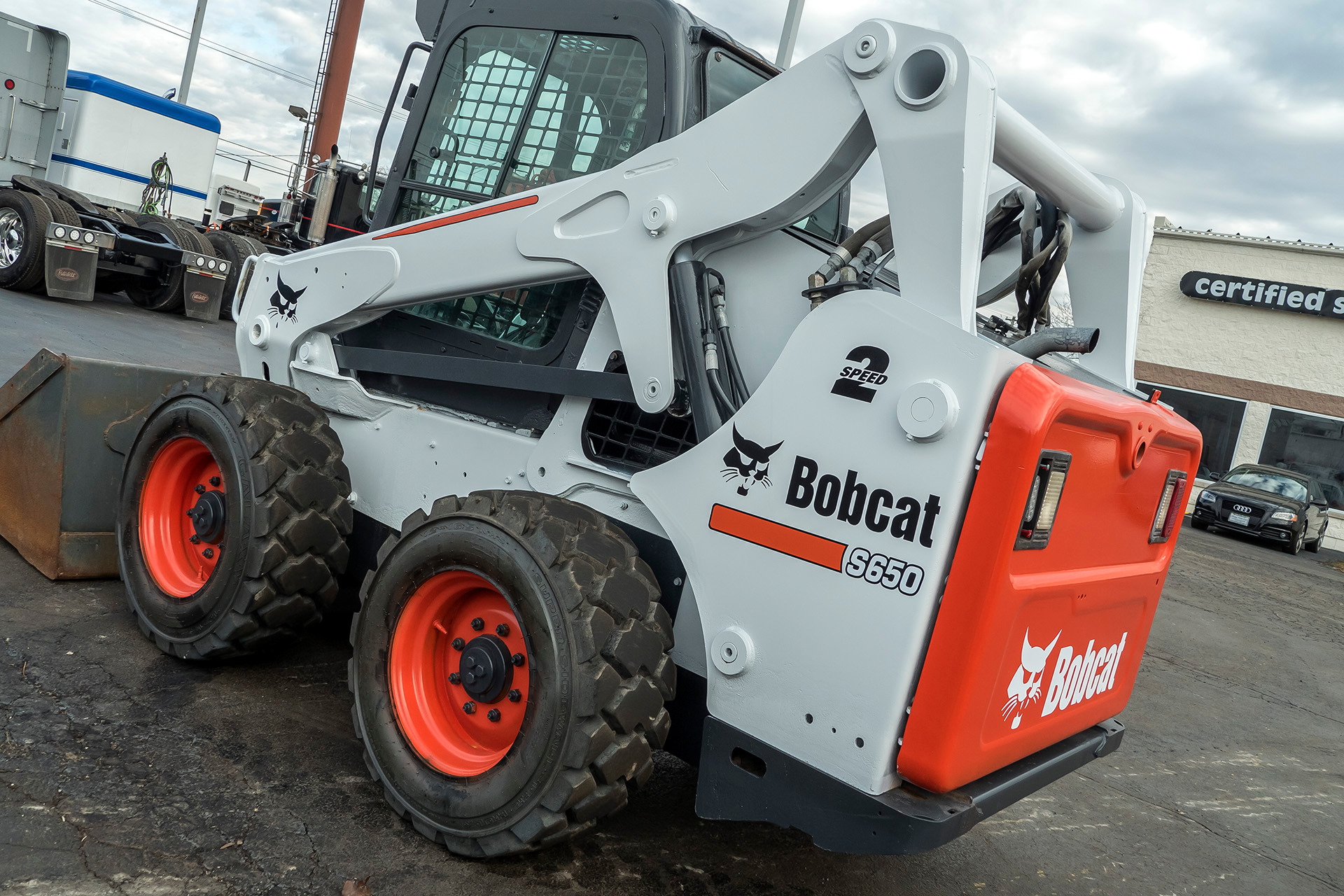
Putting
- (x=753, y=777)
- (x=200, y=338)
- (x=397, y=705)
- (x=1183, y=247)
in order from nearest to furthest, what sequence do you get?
1. (x=753, y=777)
2. (x=397, y=705)
3. (x=200, y=338)
4. (x=1183, y=247)

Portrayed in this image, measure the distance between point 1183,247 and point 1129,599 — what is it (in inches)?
966

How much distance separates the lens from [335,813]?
2.88 metres

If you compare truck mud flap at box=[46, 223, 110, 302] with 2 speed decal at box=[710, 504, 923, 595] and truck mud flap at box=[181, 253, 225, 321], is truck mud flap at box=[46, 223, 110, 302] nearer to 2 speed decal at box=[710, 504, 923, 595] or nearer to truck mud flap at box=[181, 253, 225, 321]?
truck mud flap at box=[181, 253, 225, 321]

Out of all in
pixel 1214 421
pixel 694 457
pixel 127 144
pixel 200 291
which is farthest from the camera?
pixel 1214 421

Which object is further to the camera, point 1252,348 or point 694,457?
point 1252,348

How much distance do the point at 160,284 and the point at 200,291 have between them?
59 centimetres

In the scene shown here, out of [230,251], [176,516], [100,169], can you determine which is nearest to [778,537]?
[176,516]

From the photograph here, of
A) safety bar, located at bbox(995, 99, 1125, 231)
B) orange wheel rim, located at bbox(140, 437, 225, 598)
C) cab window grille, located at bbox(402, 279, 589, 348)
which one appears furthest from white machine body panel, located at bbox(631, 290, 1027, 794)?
orange wheel rim, located at bbox(140, 437, 225, 598)

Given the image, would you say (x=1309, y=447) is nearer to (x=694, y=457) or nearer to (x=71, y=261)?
(x=71, y=261)

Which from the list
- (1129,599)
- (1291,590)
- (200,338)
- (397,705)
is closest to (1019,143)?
(1129,599)

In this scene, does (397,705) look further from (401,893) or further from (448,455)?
(448,455)

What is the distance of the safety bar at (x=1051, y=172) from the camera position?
266 centimetres

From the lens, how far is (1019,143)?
2709 millimetres

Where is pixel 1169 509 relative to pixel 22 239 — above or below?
above
